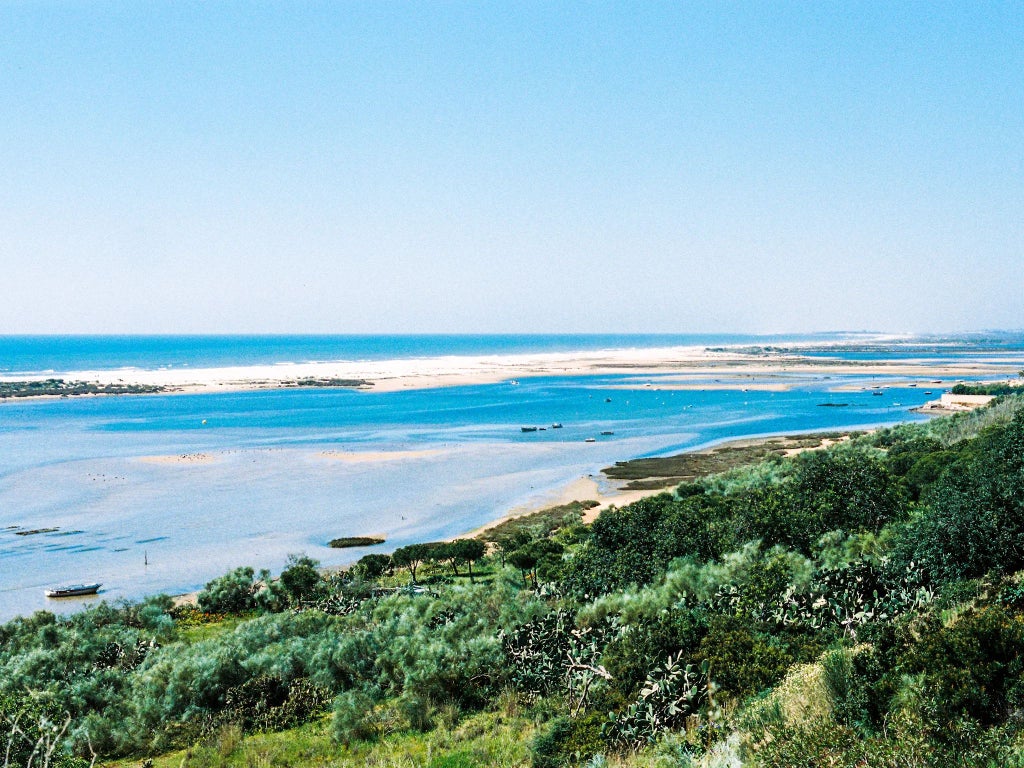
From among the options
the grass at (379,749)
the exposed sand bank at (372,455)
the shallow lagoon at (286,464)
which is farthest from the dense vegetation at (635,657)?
the exposed sand bank at (372,455)

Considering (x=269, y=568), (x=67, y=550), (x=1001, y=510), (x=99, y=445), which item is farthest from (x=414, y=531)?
(x=99, y=445)

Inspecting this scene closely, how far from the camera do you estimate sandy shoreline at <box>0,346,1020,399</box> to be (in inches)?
5044

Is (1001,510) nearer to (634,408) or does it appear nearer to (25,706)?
(25,706)

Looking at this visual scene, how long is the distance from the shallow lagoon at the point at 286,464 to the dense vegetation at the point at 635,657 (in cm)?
1036

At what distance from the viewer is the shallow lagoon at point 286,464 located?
34469mm

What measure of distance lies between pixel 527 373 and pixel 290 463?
10669 cm

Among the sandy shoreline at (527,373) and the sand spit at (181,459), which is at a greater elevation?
the sandy shoreline at (527,373)

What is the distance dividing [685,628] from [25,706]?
34.8ft

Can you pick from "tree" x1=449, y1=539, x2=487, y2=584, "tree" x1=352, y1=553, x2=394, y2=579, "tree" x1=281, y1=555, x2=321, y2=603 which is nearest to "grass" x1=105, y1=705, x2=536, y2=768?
"tree" x1=281, y1=555, x2=321, y2=603

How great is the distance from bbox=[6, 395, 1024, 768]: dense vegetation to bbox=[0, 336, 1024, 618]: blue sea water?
10.4 metres

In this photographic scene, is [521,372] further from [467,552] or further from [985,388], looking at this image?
[467,552]

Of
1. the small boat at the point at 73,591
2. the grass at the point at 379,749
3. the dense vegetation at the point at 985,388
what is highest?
the dense vegetation at the point at 985,388

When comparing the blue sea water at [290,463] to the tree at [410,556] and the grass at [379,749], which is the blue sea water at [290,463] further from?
the grass at [379,749]

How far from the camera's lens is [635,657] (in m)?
12.4
